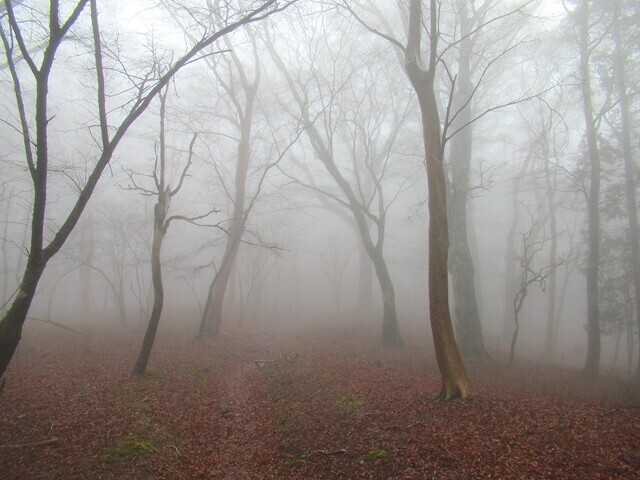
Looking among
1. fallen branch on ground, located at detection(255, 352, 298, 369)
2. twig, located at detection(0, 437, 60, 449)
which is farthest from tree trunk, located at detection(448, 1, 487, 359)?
twig, located at detection(0, 437, 60, 449)

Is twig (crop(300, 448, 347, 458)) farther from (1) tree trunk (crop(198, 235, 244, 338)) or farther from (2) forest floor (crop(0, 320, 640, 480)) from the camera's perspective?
(1) tree trunk (crop(198, 235, 244, 338))

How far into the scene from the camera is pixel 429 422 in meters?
5.21

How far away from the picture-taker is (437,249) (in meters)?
5.98

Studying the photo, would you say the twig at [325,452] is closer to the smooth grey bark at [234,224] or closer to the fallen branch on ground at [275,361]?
the fallen branch on ground at [275,361]

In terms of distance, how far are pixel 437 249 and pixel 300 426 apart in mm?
3542

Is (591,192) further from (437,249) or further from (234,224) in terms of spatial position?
(234,224)

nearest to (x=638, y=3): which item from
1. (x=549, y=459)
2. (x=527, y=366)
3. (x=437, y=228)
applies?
(x=527, y=366)

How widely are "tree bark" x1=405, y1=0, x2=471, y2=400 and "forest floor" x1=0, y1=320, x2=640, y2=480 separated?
0.41 m

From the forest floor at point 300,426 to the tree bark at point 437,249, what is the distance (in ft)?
1.36

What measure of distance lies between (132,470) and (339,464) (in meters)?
2.60

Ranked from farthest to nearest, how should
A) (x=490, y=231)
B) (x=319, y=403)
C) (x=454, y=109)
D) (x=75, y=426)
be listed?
(x=490, y=231) → (x=454, y=109) → (x=319, y=403) → (x=75, y=426)

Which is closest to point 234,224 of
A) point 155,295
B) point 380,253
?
point 380,253

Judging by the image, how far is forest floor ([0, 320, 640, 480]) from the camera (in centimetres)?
435

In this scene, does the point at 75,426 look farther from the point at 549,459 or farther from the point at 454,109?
the point at 454,109
